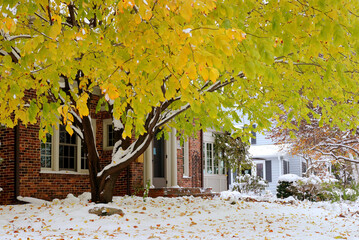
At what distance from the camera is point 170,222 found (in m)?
9.61

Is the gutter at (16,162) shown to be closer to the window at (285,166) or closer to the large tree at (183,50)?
the large tree at (183,50)

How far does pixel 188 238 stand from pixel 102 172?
3.62 meters

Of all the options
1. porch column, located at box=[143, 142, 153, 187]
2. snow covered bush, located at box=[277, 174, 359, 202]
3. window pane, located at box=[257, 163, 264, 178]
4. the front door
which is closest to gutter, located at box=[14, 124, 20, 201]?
porch column, located at box=[143, 142, 153, 187]

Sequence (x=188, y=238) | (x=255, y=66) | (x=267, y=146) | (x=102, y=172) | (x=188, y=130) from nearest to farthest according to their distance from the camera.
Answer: (x=255, y=66) → (x=188, y=238) → (x=102, y=172) → (x=188, y=130) → (x=267, y=146)

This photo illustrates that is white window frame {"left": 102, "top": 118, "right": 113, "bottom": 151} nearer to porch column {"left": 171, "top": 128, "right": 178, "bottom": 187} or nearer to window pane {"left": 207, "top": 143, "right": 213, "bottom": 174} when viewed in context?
porch column {"left": 171, "top": 128, "right": 178, "bottom": 187}

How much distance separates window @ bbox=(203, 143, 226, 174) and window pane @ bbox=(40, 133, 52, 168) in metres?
8.72

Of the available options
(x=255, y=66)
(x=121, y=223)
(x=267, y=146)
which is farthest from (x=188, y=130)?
(x=267, y=146)

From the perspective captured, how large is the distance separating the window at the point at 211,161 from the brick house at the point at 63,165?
257cm

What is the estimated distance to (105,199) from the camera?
430 inches

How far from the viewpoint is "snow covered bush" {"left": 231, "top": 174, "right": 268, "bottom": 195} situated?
2089cm

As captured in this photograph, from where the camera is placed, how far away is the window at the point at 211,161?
2055 centimetres

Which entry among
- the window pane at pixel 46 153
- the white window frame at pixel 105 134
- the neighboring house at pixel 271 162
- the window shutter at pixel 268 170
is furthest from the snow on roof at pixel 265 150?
the window pane at pixel 46 153

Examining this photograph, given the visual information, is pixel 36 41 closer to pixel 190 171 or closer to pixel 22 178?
pixel 22 178

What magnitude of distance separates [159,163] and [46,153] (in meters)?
4.64
